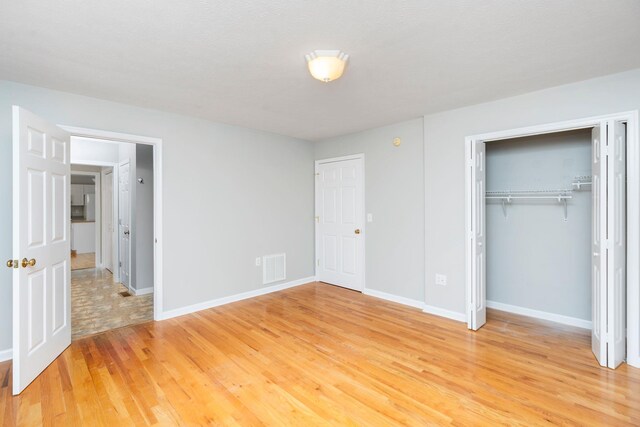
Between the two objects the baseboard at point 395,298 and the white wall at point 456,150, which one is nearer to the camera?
the white wall at point 456,150

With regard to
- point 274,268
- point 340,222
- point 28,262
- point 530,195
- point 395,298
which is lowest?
point 395,298

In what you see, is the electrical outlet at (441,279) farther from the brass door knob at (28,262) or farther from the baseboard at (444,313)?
the brass door knob at (28,262)

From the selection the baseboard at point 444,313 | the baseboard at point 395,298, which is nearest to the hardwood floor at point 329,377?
the baseboard at point 444,313

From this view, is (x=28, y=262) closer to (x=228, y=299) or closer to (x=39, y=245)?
(x=39, y=245)

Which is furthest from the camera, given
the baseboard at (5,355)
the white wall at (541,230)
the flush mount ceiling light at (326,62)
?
the white wall at (541,230)

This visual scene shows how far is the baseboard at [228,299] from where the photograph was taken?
150 inches

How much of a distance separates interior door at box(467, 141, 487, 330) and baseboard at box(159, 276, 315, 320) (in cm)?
270

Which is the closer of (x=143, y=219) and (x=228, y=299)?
(x=228, y=299)

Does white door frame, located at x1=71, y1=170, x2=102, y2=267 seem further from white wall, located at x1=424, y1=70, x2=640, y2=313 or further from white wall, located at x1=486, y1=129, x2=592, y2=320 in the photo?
white wall, located at x1=486, y1=129, x2=592, y2=320

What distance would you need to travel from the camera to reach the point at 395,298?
4363 millimetres

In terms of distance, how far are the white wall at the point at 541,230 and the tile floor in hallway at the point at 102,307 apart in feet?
14.6

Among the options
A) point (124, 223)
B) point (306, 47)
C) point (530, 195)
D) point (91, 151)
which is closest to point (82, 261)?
point (124, 223)

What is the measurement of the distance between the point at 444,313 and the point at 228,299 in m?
2.83

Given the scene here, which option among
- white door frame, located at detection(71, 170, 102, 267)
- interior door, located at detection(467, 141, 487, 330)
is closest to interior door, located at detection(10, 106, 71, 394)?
interior door, located at detection(467, 141, 487, 330)
